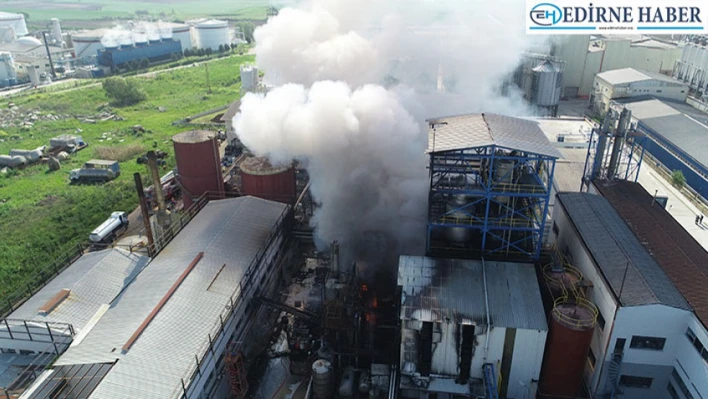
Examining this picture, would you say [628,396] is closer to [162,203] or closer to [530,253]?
[530,253]

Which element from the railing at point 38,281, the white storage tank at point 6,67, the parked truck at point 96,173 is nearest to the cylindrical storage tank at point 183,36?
the white storage tank at point 6,67

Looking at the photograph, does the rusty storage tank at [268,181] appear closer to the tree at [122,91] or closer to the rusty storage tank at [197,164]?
the rusty storage tank at [197,164]

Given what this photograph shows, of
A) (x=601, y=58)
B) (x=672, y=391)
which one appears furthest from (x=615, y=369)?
(x=601, y=58)

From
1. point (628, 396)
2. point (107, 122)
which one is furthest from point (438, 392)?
point (107, 122)

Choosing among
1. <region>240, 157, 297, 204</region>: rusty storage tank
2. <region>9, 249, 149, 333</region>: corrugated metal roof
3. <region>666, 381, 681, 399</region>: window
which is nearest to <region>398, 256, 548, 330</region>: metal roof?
<region>666, 381, 681, 399</region>: window

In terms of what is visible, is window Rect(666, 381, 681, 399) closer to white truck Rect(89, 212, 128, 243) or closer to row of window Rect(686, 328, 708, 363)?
row of window Rect(686, 328, 708, 363)
